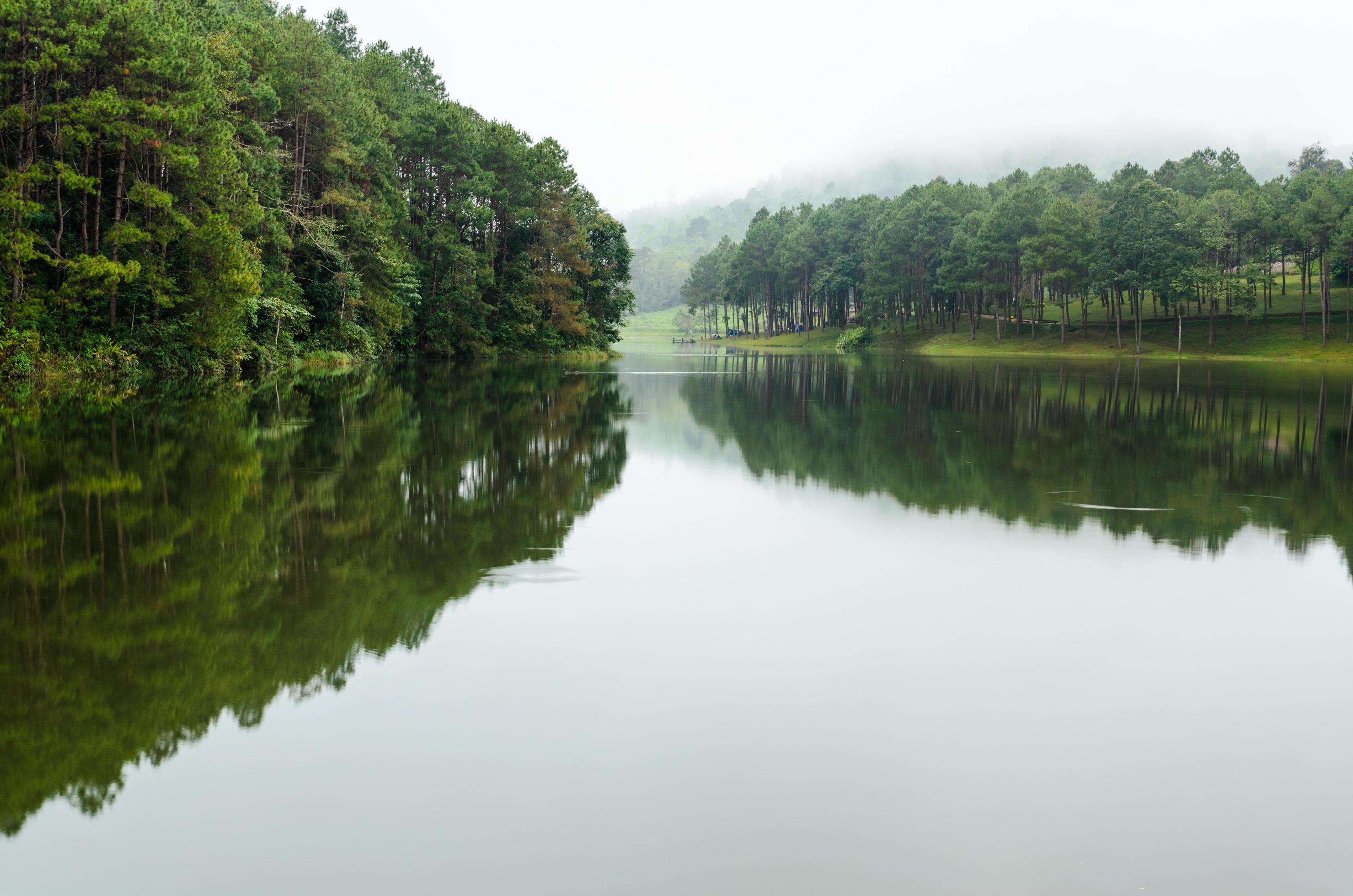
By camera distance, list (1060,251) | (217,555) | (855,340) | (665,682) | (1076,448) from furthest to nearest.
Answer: (855,340), (1060,251), (1076,448), (217,555), (665,682)

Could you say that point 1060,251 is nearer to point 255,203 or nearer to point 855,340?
point 855,340

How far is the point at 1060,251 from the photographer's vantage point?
78375 mm

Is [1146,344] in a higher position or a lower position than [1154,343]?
lower

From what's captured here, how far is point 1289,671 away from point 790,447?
12.0 metres

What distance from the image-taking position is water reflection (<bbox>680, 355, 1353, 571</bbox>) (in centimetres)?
1175

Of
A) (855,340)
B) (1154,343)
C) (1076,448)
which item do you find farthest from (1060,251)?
(1076,448)

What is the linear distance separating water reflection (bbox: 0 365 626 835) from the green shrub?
7935 cm

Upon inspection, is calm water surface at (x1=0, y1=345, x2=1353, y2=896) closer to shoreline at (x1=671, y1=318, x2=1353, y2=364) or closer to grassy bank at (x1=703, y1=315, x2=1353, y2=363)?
shoreline at (x1=671, y1=318, x2=1353, y2=364)

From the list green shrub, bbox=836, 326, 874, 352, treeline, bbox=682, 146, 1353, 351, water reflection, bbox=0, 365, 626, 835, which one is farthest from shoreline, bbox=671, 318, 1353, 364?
water reflection, bbox=0, 365, 626, 835

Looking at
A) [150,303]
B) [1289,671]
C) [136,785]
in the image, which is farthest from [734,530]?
[150,303]

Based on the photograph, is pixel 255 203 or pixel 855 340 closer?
pixel 255 203

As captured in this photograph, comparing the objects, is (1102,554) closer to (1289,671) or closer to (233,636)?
(1289,671)

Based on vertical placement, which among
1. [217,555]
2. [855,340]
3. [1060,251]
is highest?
[1060,251]

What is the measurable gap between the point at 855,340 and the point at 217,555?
90.9m
